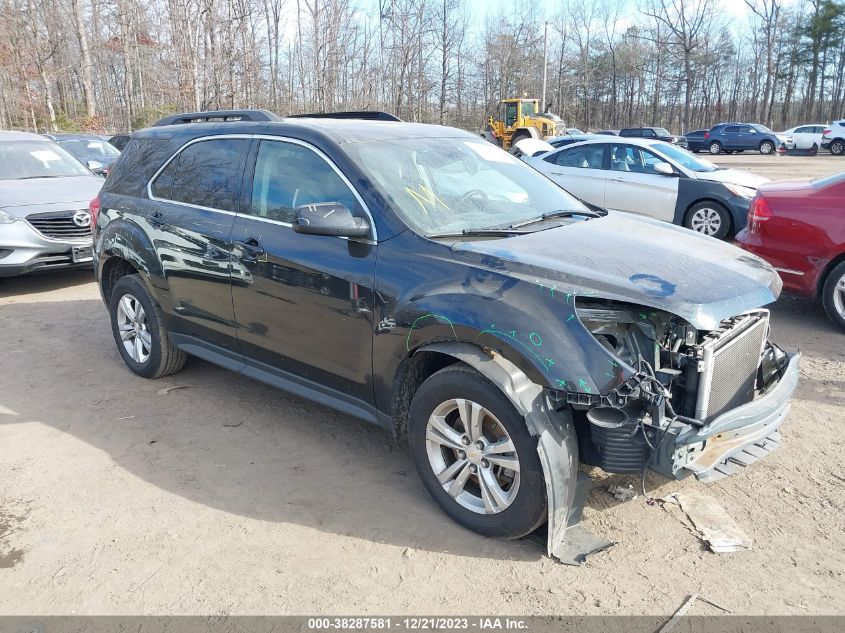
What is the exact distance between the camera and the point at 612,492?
11.9ft

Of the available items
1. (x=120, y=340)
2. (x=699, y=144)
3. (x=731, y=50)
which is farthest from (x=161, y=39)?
(x=731, y=50)

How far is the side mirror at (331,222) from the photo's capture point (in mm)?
3463

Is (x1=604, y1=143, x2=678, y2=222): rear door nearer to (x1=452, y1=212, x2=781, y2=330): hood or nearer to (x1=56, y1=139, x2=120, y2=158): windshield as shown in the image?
(x1=452, y1=212, x2=781, y2=330): hood

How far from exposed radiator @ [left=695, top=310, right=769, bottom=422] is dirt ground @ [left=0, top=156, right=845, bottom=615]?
2.18 feet

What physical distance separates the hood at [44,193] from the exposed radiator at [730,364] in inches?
316

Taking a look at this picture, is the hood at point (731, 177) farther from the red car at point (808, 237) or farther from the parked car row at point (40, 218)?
the parked car row at point (40, 218)

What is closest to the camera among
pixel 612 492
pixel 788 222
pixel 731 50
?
pixel 612 492

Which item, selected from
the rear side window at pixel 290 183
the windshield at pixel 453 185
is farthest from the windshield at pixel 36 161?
the windshield at pixel 453 185

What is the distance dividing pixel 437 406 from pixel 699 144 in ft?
138

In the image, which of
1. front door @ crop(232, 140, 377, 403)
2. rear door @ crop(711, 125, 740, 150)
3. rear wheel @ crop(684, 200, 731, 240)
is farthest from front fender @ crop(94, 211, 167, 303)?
rear door @ crop(711, 125, 740, 150)

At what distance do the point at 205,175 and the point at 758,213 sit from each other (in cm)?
517

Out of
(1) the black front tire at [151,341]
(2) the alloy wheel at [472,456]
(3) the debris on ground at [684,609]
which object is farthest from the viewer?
(1) the black front tire at [151,341]

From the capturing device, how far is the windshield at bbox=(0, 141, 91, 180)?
30.6 feet

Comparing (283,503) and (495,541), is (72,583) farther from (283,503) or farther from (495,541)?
(495,541)
